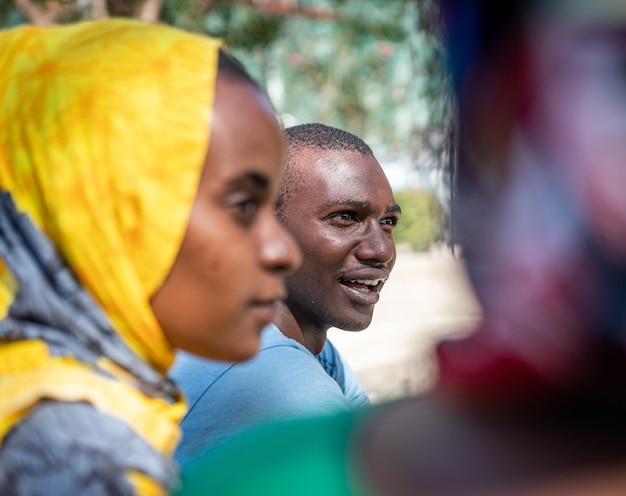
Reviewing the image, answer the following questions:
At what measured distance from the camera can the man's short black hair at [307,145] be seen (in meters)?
2.54

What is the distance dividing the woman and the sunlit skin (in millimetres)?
1116

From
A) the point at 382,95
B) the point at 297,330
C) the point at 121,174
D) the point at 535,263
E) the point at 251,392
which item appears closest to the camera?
the point at 535,263

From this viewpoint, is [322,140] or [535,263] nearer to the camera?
[535,263]

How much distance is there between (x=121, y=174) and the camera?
4.12 feet

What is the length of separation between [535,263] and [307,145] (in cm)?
186

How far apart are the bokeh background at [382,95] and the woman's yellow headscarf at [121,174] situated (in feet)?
1.26

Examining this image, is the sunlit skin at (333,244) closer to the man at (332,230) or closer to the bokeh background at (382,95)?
the man at (332,230)

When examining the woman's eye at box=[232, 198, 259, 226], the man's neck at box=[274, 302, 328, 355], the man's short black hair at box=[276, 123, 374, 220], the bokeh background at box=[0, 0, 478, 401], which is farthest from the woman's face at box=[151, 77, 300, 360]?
the man's short black hair at box=[276, 123, 374, 220]

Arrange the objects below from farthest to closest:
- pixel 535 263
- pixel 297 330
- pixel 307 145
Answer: pixel 307 145, pixel 297 330, pixel 535 263

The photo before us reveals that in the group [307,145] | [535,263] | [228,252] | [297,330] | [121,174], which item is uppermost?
[535,263]

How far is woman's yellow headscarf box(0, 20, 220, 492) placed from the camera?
49.4 inches

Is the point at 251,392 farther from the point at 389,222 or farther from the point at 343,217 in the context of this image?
the point at 389,222

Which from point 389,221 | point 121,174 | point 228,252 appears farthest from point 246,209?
point 389,221

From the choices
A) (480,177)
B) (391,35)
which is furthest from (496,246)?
(391,35)
